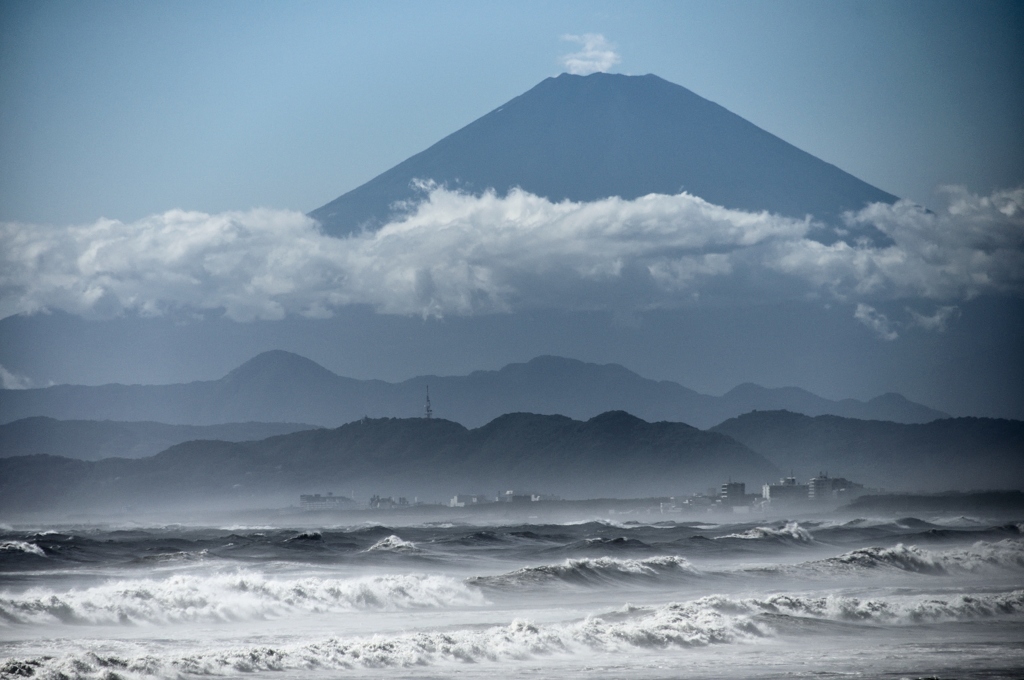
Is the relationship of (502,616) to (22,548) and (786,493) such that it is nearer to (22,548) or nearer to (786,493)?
(22,548)

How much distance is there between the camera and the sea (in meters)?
24.0

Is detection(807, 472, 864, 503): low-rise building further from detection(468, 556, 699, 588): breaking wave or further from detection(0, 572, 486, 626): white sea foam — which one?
detection(0, 572, 486, 626): white sea foam

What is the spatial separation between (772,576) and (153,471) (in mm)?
168807

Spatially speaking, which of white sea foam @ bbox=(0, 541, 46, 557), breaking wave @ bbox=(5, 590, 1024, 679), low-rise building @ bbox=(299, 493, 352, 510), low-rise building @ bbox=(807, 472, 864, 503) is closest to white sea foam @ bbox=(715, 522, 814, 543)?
breaking wave @ bbox=(5, 590, 1024, 679)

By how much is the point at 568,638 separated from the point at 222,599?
36.5 feet

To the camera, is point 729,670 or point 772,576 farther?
point 772,576

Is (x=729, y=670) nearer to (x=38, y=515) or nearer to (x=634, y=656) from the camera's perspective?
(x=634, y=656)

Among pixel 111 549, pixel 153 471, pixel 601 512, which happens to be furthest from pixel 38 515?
pixel 111 549

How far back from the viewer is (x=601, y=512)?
173 meters

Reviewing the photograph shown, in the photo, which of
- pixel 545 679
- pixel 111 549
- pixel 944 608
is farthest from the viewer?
pixel 111 549

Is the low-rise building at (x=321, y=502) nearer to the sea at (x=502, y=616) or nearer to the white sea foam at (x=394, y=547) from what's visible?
the white sea foam at (x=394, y=547)

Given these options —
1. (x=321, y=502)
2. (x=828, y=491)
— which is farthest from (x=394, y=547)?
(x=321, y=502)

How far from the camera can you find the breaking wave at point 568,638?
23.2 m

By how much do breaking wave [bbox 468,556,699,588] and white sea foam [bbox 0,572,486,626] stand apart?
1834 millimetres
